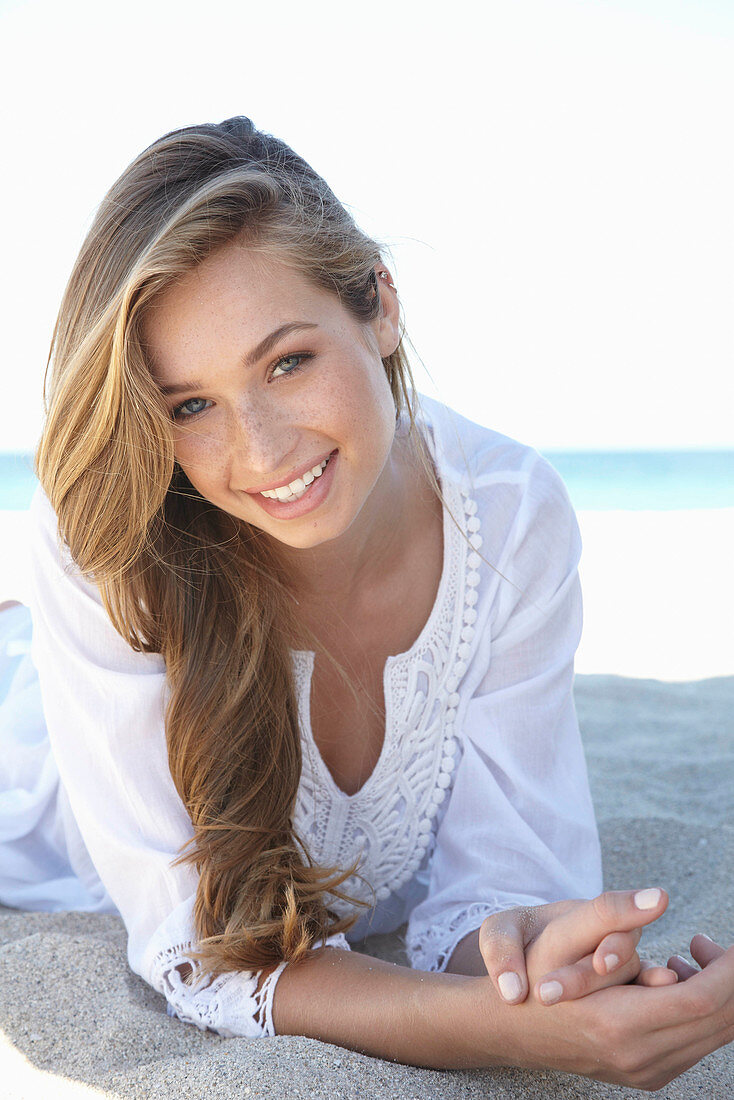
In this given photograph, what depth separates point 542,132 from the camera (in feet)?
74.9

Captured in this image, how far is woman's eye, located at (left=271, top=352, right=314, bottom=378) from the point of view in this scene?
1458 mm

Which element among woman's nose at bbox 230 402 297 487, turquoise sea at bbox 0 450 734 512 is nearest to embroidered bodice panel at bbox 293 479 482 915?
woman's nose at bbox 230 402 297 487

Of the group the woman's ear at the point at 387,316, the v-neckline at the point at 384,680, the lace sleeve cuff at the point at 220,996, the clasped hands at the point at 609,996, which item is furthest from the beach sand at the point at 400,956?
the woman's ear at the point at 387,316

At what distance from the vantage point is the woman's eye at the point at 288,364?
146 cm

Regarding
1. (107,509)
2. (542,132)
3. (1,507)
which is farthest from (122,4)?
(107,509)

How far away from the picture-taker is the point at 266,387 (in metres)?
1.45

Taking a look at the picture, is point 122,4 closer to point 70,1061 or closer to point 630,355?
point 630,355

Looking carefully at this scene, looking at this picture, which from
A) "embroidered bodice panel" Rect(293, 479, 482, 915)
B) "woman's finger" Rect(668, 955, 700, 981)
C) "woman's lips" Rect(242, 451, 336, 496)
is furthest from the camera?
"embroidered bodice panel" Rect(293, 479, 482, 915)

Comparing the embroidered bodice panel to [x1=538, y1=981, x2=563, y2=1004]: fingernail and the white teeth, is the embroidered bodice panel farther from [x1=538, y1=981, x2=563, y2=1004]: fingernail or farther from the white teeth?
[x1=538, y1=981, x2=563, y2=1004]: fingernail

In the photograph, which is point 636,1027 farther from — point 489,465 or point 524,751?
point 489,465

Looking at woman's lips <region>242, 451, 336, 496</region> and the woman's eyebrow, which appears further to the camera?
woman's lips <region>242, 451, 336, 496</region>

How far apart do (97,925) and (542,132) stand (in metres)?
24.2

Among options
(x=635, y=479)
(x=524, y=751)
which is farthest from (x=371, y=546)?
(x=635, y=479)

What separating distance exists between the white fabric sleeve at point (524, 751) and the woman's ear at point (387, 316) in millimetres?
418
